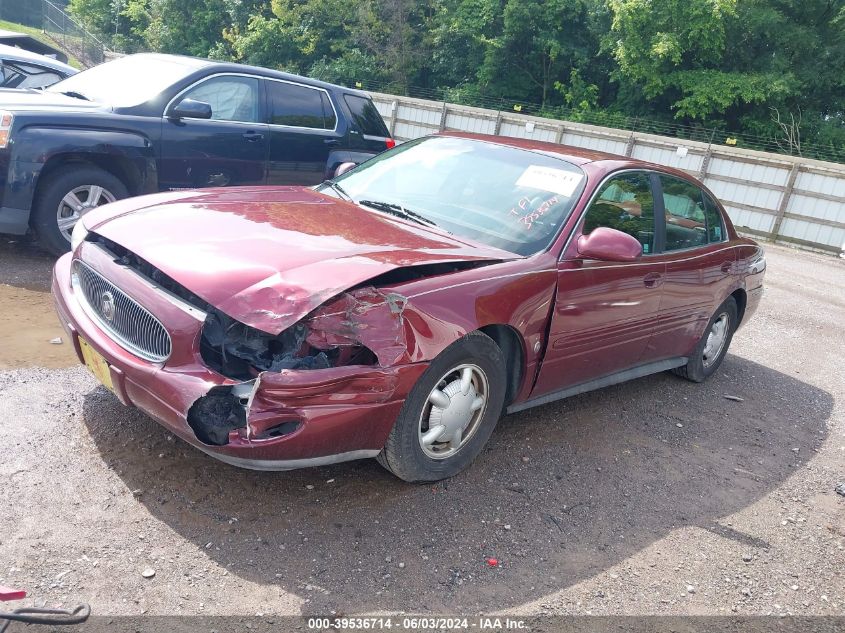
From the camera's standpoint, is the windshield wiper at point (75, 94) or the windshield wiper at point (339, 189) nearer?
the windshield wiper at point (339, 189)

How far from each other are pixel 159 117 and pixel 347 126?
2.18m

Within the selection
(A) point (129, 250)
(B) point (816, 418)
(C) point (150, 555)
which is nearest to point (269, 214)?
(A) point (129, 250)

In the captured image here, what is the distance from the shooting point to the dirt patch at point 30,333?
165 inches

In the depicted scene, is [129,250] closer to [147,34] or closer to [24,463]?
[24,463]

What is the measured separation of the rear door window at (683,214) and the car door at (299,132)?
3.84 m

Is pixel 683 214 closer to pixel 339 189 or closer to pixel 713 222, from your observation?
pixel 713 222

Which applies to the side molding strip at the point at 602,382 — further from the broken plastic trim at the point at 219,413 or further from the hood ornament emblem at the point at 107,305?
the hood ornament emblem at the point at 107,305

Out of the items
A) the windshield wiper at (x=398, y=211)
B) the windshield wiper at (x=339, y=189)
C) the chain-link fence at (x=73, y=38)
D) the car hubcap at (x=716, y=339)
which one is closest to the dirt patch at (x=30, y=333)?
the windshield wiper at (x=339, y=189)

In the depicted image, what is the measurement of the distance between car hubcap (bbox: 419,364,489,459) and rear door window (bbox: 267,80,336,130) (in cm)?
463

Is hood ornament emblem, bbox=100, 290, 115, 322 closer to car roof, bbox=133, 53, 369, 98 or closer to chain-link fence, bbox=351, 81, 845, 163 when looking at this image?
car roof, bbox=133, 53, 369, 98

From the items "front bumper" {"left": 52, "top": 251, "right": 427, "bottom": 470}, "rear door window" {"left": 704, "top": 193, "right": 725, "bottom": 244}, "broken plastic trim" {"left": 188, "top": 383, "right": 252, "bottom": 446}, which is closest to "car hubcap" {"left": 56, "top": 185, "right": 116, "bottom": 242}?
"front bumper" {"left": 52, "top": 251, "right": 427, "bottom": 470}

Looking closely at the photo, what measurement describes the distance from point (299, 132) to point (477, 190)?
12.1ft

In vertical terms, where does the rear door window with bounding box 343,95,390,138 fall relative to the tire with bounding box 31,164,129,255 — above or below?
above

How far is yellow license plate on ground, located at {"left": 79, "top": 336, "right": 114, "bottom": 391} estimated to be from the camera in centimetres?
315
